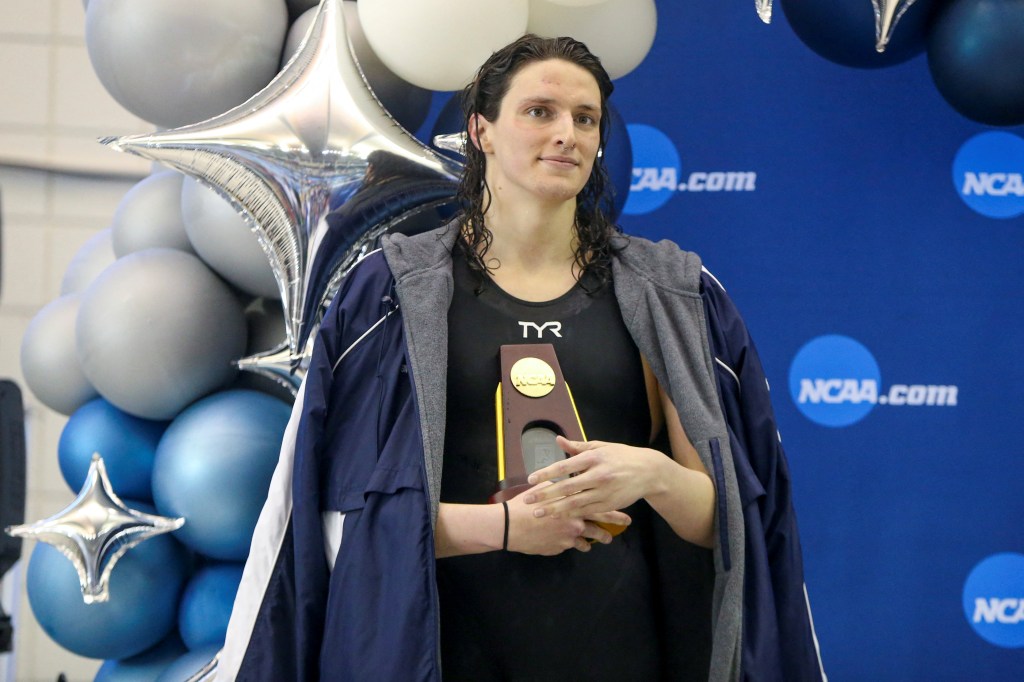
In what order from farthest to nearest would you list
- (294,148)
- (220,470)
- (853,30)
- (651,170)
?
(651,170)
(853,30)
(220,470)
(294,148)

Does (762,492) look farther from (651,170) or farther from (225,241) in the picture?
(651,170)

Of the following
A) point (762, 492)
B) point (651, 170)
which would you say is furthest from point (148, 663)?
point (651, 170)

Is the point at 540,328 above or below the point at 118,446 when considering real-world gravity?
above

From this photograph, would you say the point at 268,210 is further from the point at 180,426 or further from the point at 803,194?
the point at 803,194

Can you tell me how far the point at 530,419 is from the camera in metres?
1.59

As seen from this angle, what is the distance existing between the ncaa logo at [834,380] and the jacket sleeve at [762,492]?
177 centimetres

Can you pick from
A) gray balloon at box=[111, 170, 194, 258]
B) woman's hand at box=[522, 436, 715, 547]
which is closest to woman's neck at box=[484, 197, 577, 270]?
woman's hand at box=[522, 436, 715, 547]

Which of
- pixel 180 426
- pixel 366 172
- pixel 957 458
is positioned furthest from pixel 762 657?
pixel 957 458

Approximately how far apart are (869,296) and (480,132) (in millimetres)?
2017

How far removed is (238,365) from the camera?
2.35 metres

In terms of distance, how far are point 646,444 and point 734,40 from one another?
2105mm

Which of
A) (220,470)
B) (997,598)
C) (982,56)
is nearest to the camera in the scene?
(220,470)

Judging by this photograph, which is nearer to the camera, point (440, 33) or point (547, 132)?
point (547, 132)

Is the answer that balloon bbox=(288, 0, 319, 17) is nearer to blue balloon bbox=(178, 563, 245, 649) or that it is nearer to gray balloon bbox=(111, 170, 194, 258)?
gray balloon bbox=(111, 170, 194, 258)
